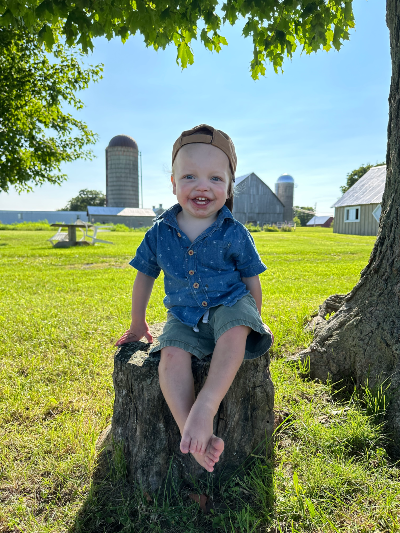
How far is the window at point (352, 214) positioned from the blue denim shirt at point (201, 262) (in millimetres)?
28463

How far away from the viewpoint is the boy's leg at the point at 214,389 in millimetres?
1368

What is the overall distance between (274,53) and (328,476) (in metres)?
3.63

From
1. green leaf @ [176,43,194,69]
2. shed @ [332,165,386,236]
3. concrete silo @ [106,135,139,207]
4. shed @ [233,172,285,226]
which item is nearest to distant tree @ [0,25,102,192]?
green leaf @ [176,43,194,69]

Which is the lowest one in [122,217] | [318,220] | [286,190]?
[122,217]

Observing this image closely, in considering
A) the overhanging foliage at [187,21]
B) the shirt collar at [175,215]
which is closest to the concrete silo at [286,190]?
the overhanging foliage at [187,21]

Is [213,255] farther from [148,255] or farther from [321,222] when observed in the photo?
[321,222]

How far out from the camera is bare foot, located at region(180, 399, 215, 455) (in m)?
1.36

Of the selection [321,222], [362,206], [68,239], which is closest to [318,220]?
[321,222]

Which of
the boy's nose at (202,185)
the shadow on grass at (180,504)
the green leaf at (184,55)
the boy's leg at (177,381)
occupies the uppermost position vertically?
the green leaf at (184,55)

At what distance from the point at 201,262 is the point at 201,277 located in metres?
0.09

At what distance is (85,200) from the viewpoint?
80.3 metres

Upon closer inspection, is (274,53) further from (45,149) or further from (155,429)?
(45,149)

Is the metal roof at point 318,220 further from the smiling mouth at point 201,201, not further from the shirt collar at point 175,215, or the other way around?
the smiling mouth at point 201,201

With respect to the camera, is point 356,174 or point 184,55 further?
point 356,174
